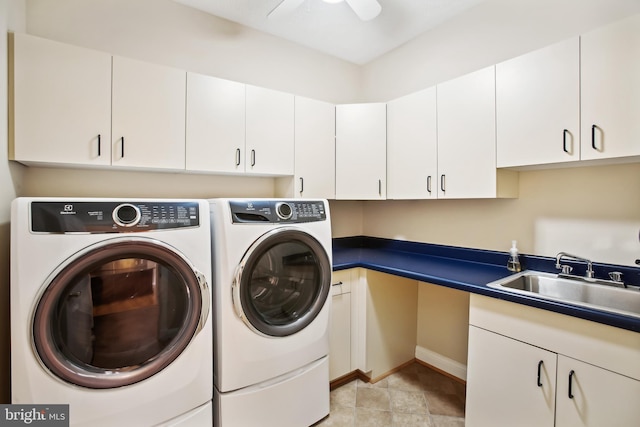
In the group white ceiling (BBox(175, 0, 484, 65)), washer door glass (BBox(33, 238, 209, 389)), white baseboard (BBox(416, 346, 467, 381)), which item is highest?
white ceiling (BBox(175, 0, 484, 65))

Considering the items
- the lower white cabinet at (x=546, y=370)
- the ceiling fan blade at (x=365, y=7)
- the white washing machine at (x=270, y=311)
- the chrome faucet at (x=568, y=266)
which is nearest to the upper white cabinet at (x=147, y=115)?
the white washing machine at (x=270, y=311)

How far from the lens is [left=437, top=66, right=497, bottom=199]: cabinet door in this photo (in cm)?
175

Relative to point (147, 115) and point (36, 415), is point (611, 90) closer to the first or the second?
point (147, 115)

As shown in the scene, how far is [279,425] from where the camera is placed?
1.60m

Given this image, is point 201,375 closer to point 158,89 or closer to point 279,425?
point 279,425

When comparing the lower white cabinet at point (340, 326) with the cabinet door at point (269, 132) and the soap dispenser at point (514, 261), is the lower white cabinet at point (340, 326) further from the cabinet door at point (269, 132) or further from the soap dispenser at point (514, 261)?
the soap dispenser at point (514, 261)

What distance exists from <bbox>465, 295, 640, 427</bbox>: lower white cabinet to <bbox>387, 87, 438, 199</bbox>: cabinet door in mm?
904

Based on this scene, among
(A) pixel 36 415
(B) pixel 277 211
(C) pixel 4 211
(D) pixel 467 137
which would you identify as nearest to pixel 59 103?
(C) pixel 4 211

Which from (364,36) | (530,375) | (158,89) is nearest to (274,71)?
(364,36)

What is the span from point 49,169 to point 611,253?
10.1ft

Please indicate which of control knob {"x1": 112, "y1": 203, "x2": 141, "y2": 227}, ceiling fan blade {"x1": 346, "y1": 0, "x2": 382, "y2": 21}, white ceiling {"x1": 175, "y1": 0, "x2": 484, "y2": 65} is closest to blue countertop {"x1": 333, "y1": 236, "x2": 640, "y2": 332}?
control knob {"x1": 112, "y1": 203, "x2": 141, "y2": 227}

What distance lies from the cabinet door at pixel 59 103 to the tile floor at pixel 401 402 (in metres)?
2.06

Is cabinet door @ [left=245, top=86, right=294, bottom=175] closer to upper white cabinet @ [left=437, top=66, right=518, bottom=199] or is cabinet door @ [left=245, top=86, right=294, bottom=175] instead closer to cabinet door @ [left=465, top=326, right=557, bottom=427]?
upper white cabinet @ [left=437, top=66, right=518, bottom=199]

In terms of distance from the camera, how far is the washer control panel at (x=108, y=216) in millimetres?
1087
